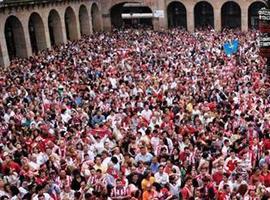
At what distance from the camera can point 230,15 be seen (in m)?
37.8

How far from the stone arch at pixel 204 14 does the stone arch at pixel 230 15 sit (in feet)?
3.15

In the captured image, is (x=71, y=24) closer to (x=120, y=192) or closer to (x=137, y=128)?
(x=137, y=128)

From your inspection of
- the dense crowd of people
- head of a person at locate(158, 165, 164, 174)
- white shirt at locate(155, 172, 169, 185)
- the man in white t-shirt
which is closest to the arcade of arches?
the dense crowd of people

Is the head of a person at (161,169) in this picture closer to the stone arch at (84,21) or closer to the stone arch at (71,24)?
the stone arch at (71,24)

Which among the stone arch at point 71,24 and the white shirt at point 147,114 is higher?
the stone arch at point 71,24

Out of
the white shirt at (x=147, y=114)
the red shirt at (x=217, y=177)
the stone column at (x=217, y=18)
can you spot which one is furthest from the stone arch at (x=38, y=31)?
the red shirt at (x=217, y=177)

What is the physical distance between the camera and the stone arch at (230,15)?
37.4 meters

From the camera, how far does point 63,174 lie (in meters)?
9.95

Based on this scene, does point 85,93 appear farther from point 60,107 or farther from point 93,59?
point 93,59

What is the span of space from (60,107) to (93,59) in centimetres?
970

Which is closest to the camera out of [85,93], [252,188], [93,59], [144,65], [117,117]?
[252,188]

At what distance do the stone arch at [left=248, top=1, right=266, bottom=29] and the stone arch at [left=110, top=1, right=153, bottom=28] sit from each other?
799cm

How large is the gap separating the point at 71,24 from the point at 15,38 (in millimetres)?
6443

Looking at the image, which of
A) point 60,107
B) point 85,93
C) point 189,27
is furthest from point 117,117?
point 189,27
